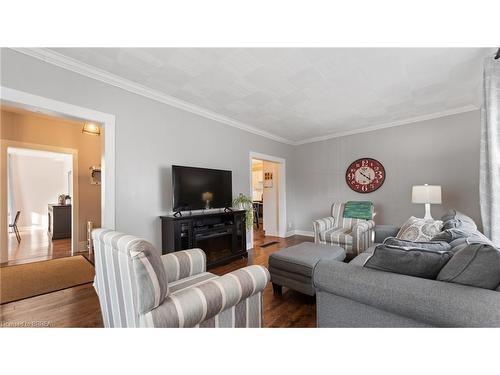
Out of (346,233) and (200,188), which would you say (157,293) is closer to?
(200,188)

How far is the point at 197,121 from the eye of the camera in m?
3.56

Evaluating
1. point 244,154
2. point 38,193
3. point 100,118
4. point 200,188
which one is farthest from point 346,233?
point 38,193

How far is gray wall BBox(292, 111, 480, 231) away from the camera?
12.0ft

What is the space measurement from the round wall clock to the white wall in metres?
8.97

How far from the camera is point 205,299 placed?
44.9 inches

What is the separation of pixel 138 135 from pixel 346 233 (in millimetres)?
3461

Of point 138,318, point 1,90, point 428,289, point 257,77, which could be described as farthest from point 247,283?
point 1,90

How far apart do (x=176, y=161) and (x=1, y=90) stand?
1.80 m

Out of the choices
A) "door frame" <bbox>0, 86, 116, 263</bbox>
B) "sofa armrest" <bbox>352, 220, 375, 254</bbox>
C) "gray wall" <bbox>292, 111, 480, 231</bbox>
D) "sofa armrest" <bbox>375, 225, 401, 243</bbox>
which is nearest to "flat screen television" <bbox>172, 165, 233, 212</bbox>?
"door frame" <bbox>0, 86, 116, 263</bbox>

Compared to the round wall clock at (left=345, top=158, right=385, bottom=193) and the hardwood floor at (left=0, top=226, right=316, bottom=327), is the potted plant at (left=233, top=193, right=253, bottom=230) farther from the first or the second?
the round wall clock at (left=345, top=158, right=385, bottom=193)

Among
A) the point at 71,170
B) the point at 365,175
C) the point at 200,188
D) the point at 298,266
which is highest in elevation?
the point at 71,170
